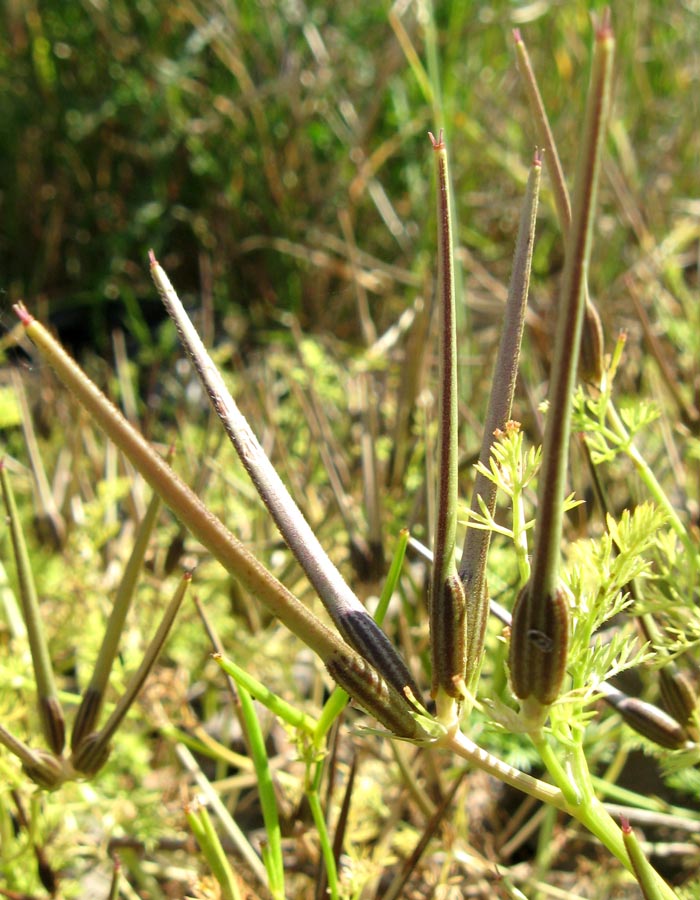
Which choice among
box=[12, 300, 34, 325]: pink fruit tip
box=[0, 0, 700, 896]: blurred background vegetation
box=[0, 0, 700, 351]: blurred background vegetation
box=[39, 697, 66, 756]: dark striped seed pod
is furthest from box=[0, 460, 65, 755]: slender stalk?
box=[0, 0, 700, 351]: blurred background vegetation

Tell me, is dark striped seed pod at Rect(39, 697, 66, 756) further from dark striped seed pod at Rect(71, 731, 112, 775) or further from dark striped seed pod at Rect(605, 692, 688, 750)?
dark striped seed pod at Rect(605, 692, 688, 750)

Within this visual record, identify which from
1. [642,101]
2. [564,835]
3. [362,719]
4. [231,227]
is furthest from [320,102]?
[564,835]

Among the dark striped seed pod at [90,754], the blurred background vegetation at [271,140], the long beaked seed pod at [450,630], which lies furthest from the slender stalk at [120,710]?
the blurred background vegetation at [271,140]

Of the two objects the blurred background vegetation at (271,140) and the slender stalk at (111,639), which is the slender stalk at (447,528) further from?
the blurred background vegetation at (271,140)

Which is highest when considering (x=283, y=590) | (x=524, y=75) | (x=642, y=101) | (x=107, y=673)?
(x=642, y=101)

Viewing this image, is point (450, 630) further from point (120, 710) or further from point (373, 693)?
point (120, 710)

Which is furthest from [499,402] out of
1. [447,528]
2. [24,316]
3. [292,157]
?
[292,157]

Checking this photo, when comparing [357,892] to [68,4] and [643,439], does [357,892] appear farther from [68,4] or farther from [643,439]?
[68,4]
